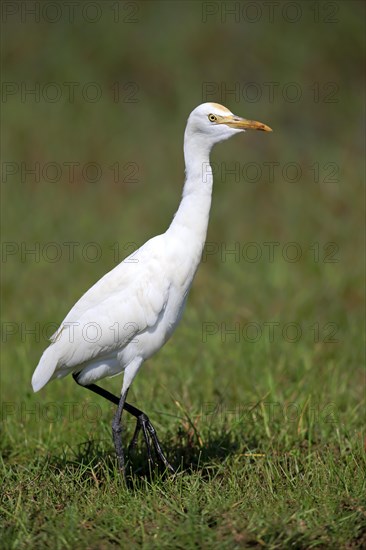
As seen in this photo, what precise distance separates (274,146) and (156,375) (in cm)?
542

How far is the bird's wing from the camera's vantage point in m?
4.42

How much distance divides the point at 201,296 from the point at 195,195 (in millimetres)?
3282

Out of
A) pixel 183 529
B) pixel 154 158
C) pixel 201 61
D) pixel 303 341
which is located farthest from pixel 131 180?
pixel 183 529

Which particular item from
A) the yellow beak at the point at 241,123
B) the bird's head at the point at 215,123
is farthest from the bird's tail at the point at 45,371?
the yellow beak at the point at 241,123

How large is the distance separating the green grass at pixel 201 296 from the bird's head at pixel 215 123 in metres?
1.65

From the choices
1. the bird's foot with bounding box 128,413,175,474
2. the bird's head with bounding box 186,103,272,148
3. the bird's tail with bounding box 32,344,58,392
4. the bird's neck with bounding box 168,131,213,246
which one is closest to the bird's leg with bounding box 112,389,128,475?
the bird's foot with bounding box 128,413,175,474

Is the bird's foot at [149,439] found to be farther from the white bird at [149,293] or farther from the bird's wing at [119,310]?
the bird's wing at [119,310]

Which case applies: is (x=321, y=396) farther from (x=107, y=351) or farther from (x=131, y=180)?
(x=131, y=180)

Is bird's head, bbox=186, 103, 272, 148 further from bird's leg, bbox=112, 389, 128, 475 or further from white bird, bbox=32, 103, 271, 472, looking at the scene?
bird's leg, bbox=112, 389, 128, 475

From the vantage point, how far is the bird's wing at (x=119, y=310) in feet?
14.5

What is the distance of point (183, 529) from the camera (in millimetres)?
3752

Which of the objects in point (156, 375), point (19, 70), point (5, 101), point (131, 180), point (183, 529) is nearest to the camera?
point (183, 529)

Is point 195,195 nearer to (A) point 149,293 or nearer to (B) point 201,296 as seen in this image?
(A) point 149,293

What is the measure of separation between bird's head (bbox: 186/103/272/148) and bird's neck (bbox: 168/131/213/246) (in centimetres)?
5
